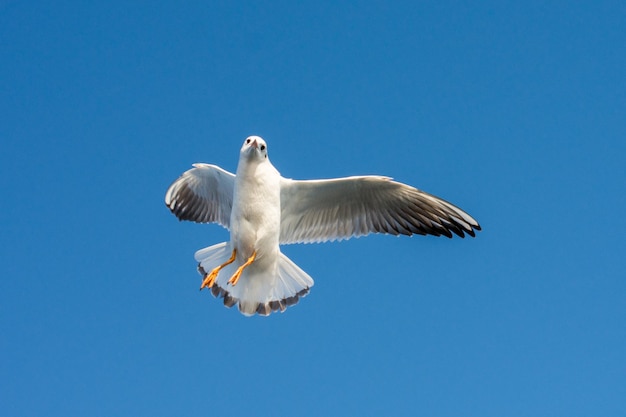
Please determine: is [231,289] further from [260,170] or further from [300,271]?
[260,170]

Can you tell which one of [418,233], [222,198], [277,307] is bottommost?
[277,307]

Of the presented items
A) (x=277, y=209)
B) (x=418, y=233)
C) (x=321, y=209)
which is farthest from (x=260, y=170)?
(x=418, y=233)

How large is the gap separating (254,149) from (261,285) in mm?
1802

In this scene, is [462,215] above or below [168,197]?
below

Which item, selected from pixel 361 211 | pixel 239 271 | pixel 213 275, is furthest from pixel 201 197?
pixel 361 211

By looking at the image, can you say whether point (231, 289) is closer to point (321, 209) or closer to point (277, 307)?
point (277, 307)

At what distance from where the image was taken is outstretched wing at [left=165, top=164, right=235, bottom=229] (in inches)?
417

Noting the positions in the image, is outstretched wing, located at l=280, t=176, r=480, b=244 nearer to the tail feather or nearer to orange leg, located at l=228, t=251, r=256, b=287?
the tail feather

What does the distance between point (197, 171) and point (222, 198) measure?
0.48 metres

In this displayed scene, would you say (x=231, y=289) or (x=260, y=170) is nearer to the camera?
(x=260, y=170)

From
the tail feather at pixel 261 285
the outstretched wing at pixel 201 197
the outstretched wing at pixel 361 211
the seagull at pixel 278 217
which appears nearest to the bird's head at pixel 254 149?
the seagull at pixel 278 217

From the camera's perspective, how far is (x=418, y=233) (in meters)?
10.4

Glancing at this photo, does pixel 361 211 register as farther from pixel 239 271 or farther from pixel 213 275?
pixel 213 275

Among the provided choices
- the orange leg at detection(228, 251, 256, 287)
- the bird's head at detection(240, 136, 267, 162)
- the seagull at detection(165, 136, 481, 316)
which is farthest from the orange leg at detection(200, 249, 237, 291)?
the bird's head at detection(240, 136, 267, 162)
